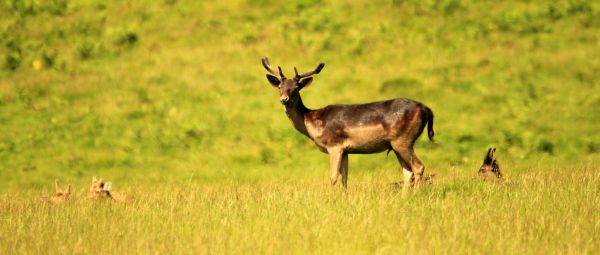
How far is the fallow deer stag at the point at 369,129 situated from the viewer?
15.2m

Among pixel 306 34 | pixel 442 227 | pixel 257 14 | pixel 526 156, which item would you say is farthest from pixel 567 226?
pixel 257 14

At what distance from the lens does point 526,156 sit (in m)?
21.6

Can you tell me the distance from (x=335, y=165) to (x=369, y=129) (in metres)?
0.75

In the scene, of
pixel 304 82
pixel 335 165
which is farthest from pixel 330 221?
pixel 304 82

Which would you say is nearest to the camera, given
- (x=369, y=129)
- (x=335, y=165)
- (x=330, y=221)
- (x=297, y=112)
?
(x=330, y=221)

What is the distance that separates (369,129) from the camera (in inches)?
602

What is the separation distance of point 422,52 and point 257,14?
5.41 m

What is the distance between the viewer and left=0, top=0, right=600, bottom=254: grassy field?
39.1ft

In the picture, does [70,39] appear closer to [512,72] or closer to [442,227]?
[512,72]

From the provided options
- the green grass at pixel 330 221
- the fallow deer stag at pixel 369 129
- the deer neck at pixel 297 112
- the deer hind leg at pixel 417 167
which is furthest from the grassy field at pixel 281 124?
the deer neck at pixel 297 112

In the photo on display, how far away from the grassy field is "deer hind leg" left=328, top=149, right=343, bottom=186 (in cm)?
50

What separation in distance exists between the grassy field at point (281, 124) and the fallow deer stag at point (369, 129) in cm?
58

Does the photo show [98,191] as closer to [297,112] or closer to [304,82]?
[297,112]

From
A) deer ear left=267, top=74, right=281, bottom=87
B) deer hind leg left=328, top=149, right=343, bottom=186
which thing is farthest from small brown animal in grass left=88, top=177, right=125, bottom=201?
deer hind leg left=328, top=149, right=343, bottom=186
